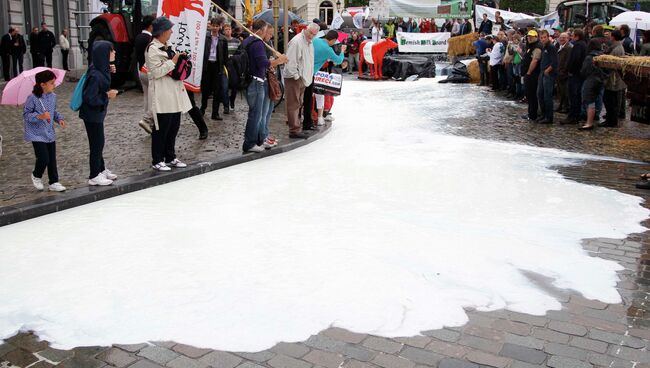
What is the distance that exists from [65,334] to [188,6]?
7.02 m

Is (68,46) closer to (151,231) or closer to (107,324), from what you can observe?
(151,231)

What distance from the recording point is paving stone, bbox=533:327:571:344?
4.19m

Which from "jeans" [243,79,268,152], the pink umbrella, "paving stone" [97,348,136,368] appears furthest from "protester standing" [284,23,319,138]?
"paving stone" [97,348,136,368]

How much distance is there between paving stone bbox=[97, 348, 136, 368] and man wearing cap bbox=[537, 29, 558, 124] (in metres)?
12.2

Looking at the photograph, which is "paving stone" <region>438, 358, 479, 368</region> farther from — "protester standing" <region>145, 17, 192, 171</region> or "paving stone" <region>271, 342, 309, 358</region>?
"protester standing" <region>145, 17, 192, 171</region>

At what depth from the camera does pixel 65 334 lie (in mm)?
4164

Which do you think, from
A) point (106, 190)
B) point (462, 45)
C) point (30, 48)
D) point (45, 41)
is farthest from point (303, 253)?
point (462, 45)

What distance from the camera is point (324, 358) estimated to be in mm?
3932

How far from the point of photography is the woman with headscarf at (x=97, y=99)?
756 cm

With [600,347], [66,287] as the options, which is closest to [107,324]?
[66,287]

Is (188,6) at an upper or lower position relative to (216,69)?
upper

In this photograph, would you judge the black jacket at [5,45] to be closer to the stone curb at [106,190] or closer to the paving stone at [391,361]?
the stone curb at [106,190]

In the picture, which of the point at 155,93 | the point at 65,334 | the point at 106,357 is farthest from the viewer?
the point at 155,93

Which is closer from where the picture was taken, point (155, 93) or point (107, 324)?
point (107, 324)
